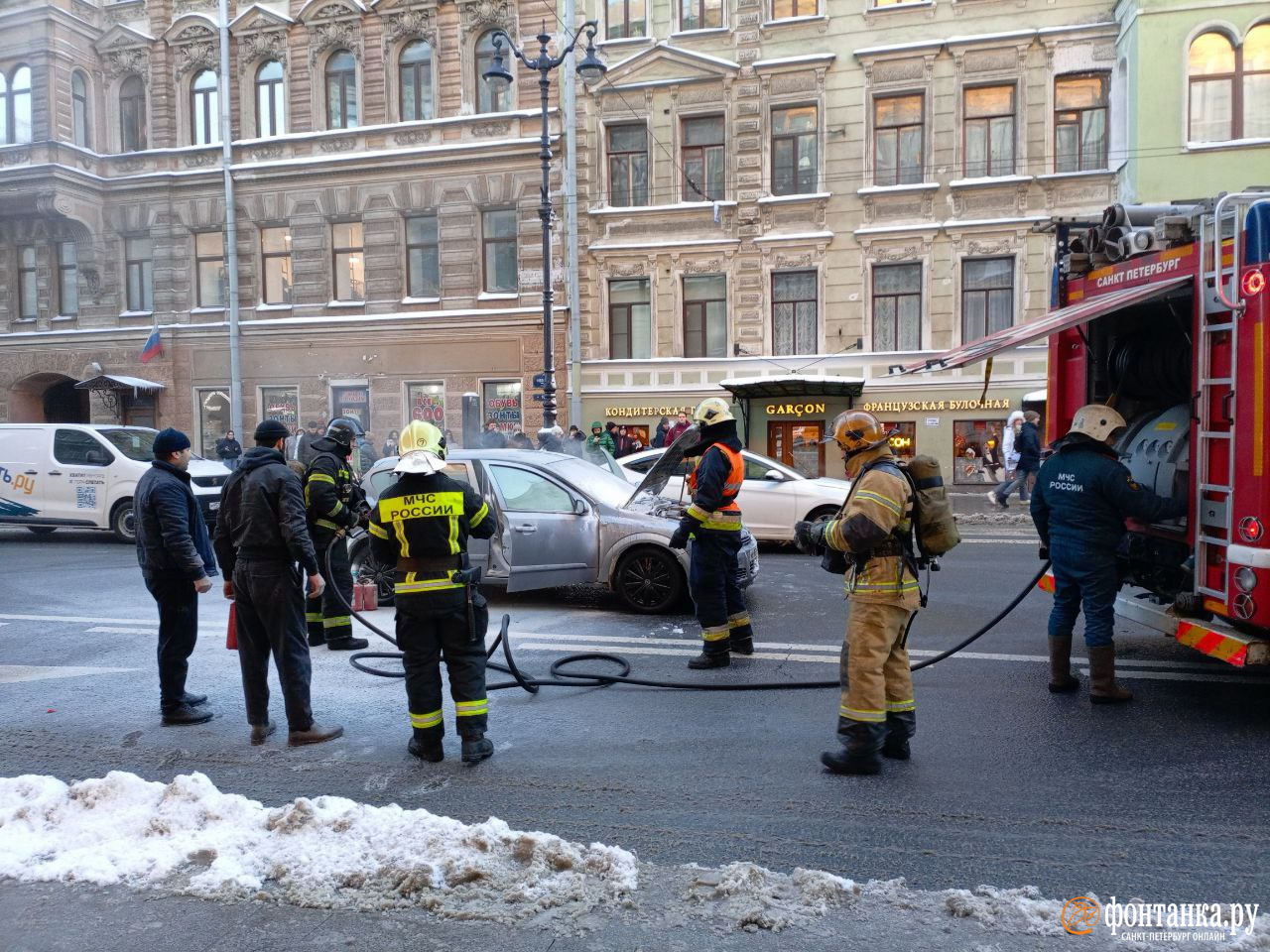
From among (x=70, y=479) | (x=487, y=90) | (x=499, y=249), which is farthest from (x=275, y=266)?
(x=70, y=479)

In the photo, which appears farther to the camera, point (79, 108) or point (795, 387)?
point (79, 108)

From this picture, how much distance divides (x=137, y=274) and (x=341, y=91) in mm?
7980

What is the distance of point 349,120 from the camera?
26000mm

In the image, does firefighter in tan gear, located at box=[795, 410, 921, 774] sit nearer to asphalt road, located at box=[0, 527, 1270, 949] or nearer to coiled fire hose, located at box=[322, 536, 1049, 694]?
asphalt road, located at box=[0, 527, 1270, 949]

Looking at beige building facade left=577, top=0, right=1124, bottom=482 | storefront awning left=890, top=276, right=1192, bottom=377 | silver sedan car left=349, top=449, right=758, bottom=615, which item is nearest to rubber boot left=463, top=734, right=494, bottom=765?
storefront awning left=890, top=276, right=1192, bottom=377

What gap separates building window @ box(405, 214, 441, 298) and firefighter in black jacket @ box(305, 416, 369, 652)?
60.9 feet

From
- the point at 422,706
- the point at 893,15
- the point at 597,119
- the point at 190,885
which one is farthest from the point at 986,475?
the point at 190,885

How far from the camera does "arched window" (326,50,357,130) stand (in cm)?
2595

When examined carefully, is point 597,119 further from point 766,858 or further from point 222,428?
point 766,858

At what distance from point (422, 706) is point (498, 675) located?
177cm

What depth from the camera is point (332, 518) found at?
24.1 ft

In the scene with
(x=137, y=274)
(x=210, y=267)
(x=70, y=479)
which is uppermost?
(x=210, y=267)

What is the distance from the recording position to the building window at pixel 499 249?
2494 centimetres

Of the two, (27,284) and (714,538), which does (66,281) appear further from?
(714,538)
